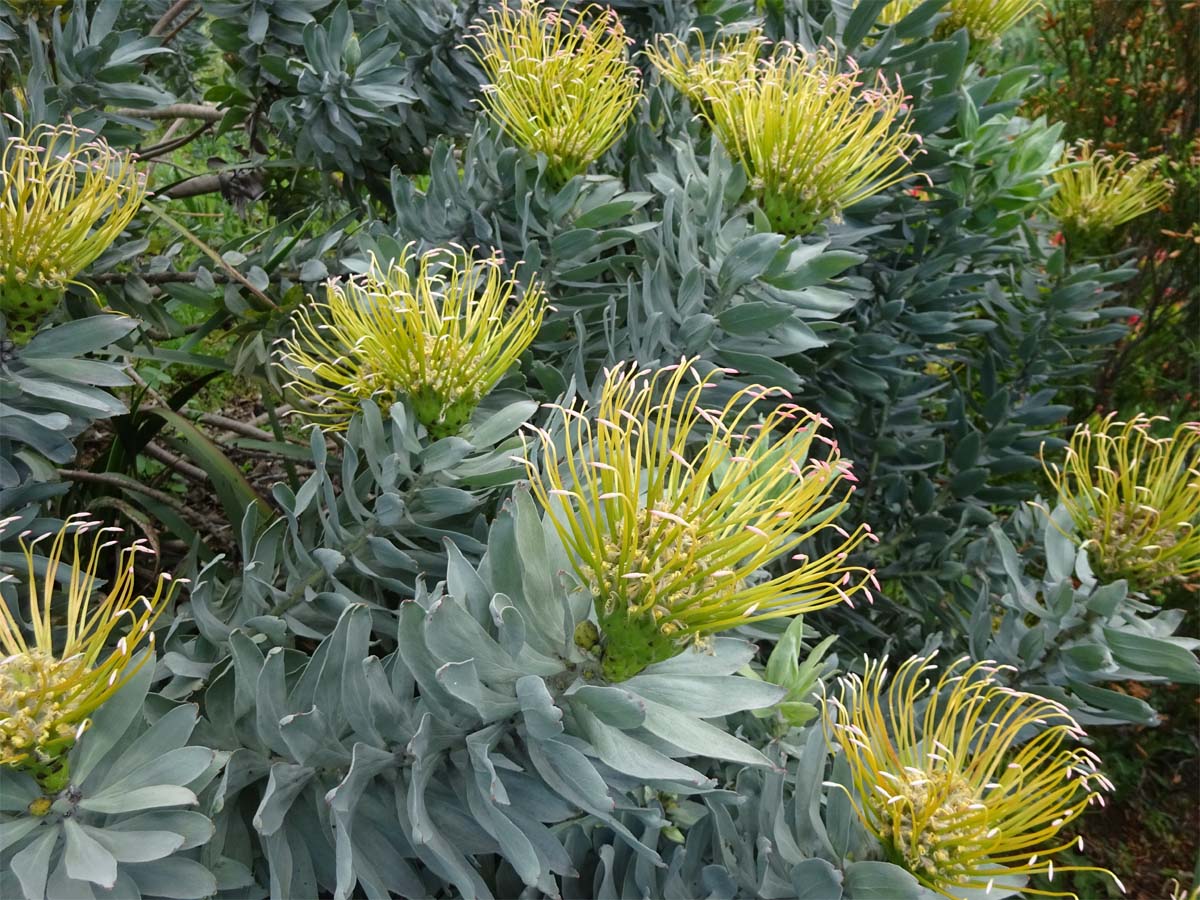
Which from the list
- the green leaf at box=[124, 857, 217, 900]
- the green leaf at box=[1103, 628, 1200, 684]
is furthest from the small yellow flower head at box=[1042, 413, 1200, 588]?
the green leaf at box=[124, 857, 217, 900]

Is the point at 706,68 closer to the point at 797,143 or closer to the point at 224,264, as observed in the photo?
the point at 797,143

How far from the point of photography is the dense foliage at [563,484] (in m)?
0.80

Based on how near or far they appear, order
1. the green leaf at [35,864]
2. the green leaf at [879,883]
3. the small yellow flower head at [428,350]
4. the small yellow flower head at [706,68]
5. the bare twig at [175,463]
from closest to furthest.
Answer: the green leaf at [35,864], the green leaf at [879,883], the small yellow flower head at [428,350], the small yellow flower head at [706,68], the bare twig at [175,463]

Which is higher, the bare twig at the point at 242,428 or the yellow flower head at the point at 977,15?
the yellow flower head at the point at 977,15

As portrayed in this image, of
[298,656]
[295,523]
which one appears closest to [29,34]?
[295,523]

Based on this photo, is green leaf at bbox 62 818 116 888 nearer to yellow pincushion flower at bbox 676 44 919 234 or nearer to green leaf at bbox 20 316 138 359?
green leaf at bbox 20 316 138 359

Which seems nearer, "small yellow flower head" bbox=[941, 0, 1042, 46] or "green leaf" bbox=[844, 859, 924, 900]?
"green leaf" bbox=[844, 859, 924, 900]

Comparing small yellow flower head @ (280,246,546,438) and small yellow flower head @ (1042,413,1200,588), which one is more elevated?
small yellow flower head @ (280,246,546,438)

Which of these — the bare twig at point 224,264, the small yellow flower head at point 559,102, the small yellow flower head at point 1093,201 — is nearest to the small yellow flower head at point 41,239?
the bare twig at point 224,264

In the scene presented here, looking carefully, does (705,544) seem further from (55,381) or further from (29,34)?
(29,34)

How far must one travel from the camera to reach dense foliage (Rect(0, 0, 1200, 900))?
0.80 meters

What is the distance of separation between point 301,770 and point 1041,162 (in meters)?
1.87

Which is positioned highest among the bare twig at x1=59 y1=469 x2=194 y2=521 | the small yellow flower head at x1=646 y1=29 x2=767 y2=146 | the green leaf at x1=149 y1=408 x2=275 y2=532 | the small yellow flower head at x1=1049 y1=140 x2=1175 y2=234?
the small yellow flower head at x1=646 y1=29 x2=767 y2=146

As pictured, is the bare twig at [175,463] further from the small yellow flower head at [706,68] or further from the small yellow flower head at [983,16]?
the small yellow flower head at [983,16]
